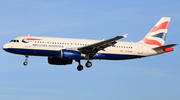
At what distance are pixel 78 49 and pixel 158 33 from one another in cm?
1474

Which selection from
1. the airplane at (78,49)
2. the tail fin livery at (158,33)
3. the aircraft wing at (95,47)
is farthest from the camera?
the tail fin livery at (158,33)

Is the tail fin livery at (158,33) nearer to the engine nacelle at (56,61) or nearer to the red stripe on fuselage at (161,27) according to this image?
the red stripe on fuselage at (161,27)

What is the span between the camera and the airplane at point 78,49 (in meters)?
44.8

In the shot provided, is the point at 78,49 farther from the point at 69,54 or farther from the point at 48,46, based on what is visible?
the point at 48,46

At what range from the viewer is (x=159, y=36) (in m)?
52.5

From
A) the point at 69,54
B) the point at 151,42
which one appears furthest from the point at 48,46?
the point at 151,42

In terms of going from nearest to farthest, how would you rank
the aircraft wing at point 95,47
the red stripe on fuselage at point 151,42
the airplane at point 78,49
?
the aircraft wing at point 95,47 → the airplane at point 78,49 → the red stripe on fuselage at point 151,42

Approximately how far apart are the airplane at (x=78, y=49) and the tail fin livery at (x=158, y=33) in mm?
1023

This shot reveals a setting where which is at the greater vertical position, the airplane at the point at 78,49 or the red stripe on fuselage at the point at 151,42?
the red stripe on fuselage at the point at 151,42

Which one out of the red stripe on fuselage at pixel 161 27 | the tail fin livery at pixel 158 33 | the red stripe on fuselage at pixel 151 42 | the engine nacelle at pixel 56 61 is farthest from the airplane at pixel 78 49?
the red stripe on fuselage at pixel 161 27

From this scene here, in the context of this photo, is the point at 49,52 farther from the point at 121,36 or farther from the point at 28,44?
the point at 121,36

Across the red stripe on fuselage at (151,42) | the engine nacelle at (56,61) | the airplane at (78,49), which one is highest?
the red stripe on fuselage at (151,42)

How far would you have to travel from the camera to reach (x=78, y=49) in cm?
4538

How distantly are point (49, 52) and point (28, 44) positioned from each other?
3032 millimetres
